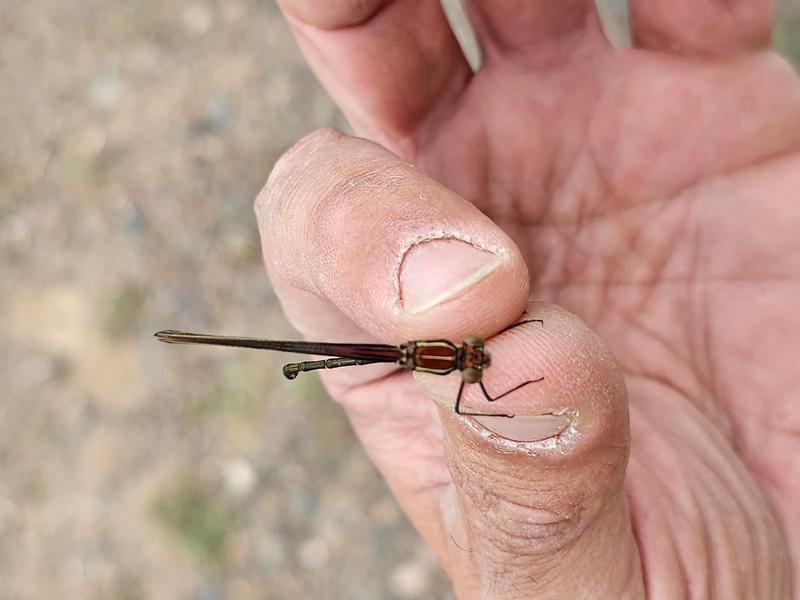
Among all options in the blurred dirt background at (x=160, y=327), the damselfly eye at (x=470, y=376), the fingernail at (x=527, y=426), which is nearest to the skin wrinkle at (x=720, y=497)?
the fingernail at (x=527, y=426)

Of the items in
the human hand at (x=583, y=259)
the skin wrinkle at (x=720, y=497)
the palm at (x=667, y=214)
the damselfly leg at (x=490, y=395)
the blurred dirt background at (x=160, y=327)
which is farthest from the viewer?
the blurred dirt background at (x=160, y=327)

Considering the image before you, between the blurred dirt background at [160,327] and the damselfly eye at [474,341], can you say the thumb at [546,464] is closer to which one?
the damselfly eye at [474,341]

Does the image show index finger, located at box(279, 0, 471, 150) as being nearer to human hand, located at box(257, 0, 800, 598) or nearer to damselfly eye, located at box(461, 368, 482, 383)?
human hand, located at box(257, 0, 800, 598)

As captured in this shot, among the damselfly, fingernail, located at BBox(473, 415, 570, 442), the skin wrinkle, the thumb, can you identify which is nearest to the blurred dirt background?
the skin wrinkle

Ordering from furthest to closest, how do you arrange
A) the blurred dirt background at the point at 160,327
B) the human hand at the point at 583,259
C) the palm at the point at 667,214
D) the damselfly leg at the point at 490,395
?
1. the blurred dirt background at the point at 160,327
2. the palm at the point at 667,214
3. the human hand at the point at 583,259
4. the damselfly leg at the point at 490,395

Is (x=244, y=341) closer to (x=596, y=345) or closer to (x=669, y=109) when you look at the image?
(x=596, y=345)

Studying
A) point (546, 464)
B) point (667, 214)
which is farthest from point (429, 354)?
point (667, 214)
